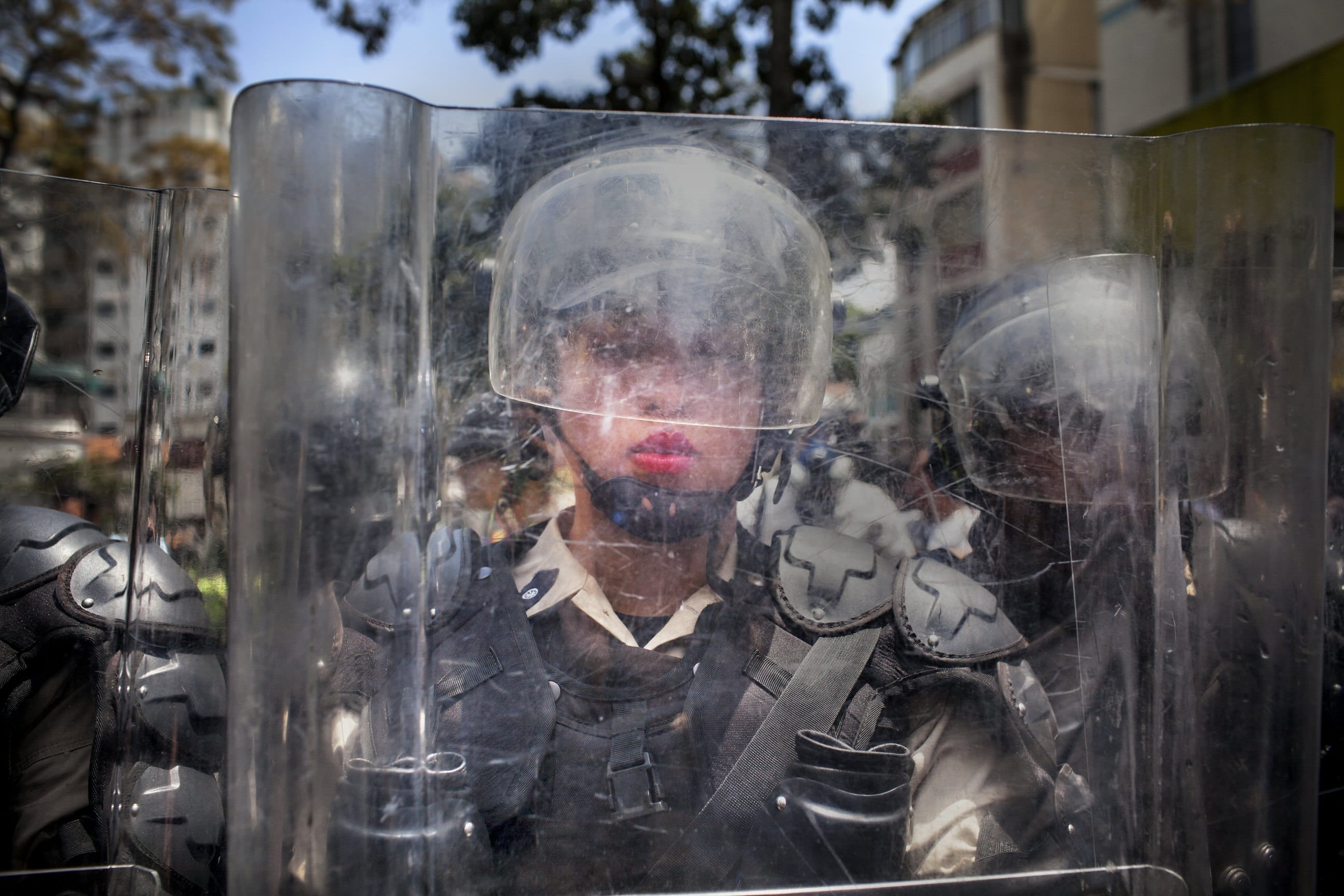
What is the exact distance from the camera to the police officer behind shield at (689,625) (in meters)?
1.11

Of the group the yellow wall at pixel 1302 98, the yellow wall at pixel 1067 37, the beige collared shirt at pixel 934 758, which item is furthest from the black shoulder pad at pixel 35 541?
the yellow wall at pixel 1067 37

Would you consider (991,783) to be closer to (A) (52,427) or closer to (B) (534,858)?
(B) (534,858)

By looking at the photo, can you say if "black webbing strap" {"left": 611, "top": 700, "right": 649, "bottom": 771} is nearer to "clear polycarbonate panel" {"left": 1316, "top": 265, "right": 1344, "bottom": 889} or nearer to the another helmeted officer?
the another helmeted officer

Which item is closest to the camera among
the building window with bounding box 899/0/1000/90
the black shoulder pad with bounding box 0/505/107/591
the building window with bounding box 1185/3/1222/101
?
the black shoulder pad with bounding box 0/505/107/591

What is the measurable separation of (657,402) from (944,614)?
45 centimetres

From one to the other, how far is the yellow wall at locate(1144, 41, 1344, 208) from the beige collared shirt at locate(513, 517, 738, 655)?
7.40 metres

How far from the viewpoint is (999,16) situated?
16156 mm

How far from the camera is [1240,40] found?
9273mm

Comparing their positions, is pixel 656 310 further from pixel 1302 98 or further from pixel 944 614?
pixel 1302 98

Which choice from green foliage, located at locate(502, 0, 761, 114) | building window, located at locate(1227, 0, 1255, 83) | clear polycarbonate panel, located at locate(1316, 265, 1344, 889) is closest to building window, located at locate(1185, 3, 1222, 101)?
building window, located at locate(1227, 0, 1255, 83)

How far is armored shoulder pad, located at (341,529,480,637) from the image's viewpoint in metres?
0.98

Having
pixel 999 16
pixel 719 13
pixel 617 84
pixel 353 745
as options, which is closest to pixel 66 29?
pixel 617 84

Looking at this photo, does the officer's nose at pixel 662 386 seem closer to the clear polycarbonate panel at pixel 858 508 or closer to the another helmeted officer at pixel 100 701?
the clear polycarbonate panel at pixel 858 508

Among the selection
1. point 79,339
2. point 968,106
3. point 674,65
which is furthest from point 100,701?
point 968,106
